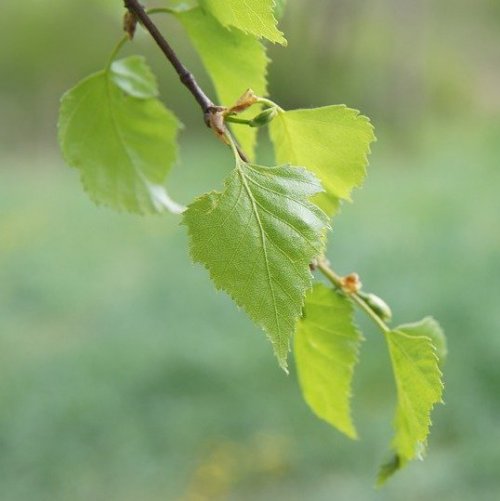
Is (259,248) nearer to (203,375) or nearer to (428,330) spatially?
(428,330)

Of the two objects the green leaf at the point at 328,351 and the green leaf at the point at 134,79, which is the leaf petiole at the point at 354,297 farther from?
the green leaf at the point at 134,79

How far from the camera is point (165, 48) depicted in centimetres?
42

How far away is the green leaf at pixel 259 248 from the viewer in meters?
0.33

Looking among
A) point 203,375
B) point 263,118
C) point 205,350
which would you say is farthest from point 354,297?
point 205,350

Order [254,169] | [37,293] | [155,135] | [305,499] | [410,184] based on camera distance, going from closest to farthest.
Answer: [254,169], [155,135], [305,499], [37,293], [410,184]

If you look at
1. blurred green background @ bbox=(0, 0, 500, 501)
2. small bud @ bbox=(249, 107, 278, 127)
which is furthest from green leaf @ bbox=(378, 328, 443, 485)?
blurred green background @ bbox=(0, 0, 500, 501)

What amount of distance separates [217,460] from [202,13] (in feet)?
7.22

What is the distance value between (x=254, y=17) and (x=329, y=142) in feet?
0.28

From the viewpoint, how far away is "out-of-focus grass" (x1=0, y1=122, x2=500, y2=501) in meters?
2.43

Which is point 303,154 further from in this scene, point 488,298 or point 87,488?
point 488,298

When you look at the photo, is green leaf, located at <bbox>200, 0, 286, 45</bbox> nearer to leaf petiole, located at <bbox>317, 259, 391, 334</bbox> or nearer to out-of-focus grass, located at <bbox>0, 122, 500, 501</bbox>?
leaf petiole, located at <bbox>317, 259, 391, 334</bbox>

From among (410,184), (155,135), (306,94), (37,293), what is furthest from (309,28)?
(155,135)

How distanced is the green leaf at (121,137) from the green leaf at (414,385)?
0.57 ft

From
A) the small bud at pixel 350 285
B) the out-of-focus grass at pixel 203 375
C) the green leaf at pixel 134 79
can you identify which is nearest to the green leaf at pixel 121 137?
the green leaf at pixel 134 79
